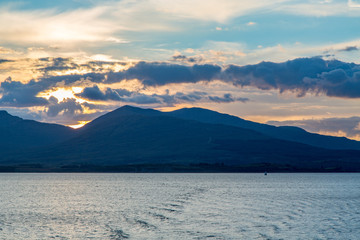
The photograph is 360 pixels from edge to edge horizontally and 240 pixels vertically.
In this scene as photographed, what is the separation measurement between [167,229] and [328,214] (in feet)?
113

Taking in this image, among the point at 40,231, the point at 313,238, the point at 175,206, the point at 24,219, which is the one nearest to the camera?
the point at 313,238

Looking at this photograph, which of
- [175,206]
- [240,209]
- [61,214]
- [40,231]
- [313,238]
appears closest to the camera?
[313,238]

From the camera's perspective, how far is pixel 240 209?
94.5m

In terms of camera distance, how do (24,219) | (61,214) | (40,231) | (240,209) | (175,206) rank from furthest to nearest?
(175,206) < (240,209) < (61,214) < (24,219) < (40,231)

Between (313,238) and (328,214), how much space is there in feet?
92.3

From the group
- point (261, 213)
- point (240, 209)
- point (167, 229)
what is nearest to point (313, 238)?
point (167, 229)

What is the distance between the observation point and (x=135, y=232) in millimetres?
64250

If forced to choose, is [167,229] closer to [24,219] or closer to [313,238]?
[313,238]

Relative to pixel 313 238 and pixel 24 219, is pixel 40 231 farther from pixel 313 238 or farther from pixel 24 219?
pixel 313 238

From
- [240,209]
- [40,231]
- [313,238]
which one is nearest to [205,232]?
[313,238]

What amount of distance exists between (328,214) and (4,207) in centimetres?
6407

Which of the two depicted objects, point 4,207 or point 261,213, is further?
point 4,207

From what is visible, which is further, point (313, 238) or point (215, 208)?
point (215, 208)

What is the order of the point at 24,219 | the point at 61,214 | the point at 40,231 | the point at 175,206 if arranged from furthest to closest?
the point at 175,206 → the point at 61,214 → the point at 24,219 → the point at 40,231
